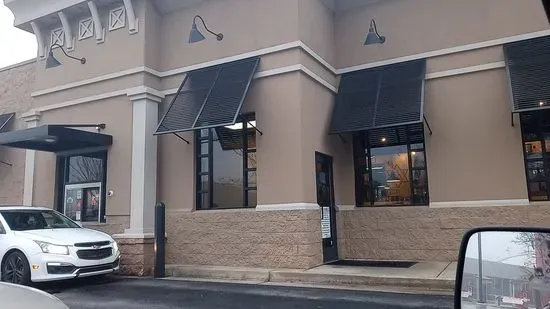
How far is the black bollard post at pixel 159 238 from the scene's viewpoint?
35.6 ft

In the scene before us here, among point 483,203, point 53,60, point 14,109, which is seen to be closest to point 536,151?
point 483,203

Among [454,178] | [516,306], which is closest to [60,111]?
[454,178]

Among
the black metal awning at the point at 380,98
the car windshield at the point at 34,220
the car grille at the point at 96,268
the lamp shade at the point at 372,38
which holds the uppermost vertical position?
the lamp shade at the point at 372,38

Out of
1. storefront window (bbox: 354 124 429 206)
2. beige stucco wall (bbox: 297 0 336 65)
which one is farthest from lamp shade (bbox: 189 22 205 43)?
storefront window (bbox: 354 124 429 206)

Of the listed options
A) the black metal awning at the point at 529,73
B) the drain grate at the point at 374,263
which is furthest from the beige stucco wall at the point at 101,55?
the black metal awning at the point at 529,73

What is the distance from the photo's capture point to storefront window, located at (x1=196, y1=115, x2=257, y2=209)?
37.1 feet

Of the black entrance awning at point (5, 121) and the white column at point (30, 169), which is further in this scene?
the black entrance awning at point (5, 121)

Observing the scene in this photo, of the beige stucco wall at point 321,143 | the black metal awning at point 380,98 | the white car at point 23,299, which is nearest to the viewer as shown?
the white car at point 23,299

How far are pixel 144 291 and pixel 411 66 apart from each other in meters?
7.94

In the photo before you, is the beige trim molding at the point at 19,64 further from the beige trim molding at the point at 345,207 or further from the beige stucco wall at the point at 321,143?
the beige trim molding at the point at 345,207

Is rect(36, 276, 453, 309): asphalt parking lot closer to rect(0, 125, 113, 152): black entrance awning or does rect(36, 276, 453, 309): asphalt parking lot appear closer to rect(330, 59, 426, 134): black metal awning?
rect(0, 125, 113, 152): black entrance awning

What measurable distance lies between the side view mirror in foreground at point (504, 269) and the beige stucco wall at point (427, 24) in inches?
397

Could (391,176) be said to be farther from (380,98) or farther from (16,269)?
(16,269)

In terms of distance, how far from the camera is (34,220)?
1041cm
